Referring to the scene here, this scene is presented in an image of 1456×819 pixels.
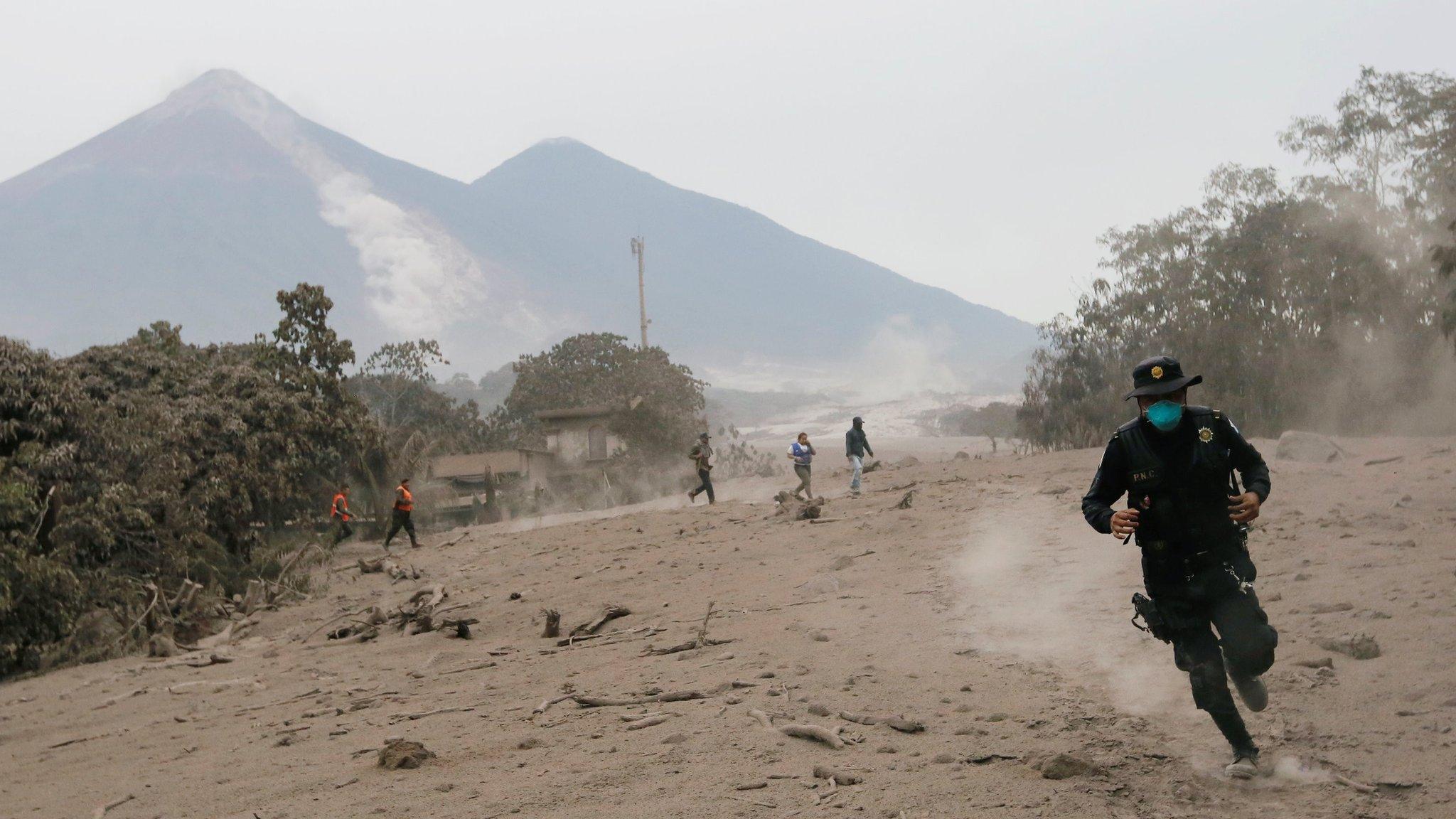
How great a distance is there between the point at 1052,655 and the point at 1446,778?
2932 millimetres

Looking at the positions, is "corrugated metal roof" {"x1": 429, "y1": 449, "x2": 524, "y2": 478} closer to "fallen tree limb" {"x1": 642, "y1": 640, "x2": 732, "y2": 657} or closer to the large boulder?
the large boulder

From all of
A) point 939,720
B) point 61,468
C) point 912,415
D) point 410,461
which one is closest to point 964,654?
point 939,720

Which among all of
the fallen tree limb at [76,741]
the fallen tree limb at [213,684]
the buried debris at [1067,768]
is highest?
the buried debris at [1067,768]

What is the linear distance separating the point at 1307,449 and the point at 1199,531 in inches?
755

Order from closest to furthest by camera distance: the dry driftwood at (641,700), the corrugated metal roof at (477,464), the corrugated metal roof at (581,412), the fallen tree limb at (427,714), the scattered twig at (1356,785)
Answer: the scattered twig at (1356,785)
the dry driftwood at (641,700)
the fallen tree limb at (427,714)
the corrugated metal roof at (477,464)
the corrugated metal roof at (581,412)

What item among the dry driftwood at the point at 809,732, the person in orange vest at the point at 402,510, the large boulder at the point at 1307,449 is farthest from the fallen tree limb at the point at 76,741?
the large boulder at the point at 1307,449

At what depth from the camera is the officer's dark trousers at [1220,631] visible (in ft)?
15.8

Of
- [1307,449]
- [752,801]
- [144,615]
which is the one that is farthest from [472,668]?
[1307,449]

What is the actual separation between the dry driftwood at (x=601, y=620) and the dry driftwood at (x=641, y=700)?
10.9 ft

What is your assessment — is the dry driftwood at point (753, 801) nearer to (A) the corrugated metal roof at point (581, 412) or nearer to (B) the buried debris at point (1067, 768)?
(B) the buried debris at point (1067, 768)

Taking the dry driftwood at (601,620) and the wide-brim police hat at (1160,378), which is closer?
the wide-brim police hat at (1160,378)

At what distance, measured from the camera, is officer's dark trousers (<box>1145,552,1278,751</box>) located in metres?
4.80

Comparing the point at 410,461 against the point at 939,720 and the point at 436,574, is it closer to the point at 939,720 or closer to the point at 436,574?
the point at 436,574

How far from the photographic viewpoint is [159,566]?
17.8 m
